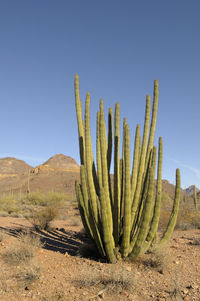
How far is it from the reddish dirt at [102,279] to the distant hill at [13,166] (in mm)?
75693

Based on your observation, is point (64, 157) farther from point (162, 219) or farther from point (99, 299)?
point (99, 299)

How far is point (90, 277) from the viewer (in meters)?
4.93

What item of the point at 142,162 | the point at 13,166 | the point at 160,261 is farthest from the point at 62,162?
the point at 160,261

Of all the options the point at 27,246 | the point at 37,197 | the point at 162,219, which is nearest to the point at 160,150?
the point at 27,246

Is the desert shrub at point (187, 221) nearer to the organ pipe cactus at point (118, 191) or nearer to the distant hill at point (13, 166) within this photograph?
the organ pipe cactus at point (118, 191)

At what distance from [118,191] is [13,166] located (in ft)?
271

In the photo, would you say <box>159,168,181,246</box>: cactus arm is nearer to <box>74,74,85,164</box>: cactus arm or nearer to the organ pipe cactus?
the organ pipe cactus

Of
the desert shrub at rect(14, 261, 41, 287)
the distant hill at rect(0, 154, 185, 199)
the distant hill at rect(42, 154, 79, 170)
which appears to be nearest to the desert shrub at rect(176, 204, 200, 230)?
the desert shrub at rect(14, 261, 41, 287)

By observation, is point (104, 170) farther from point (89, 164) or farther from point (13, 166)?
point (13, 166)

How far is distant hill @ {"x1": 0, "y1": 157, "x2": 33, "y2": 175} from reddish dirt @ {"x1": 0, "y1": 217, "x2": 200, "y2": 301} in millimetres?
75693

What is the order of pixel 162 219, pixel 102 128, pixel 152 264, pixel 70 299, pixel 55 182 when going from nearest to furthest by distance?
1. pixel 70 299
2. pixel 152 264
3. pixel 102 128
4. pixel 162 219
5. pixel 55 182

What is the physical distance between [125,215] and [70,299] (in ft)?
7.29

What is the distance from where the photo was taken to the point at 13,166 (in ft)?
275

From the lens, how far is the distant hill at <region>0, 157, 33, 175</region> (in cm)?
7994
